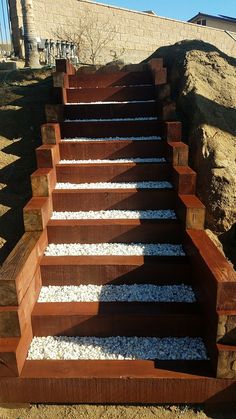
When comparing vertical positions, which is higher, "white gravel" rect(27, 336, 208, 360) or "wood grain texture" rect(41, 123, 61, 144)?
"wood grain texture" rect(41, 123, 61, 144)

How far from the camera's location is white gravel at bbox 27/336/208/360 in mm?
3084

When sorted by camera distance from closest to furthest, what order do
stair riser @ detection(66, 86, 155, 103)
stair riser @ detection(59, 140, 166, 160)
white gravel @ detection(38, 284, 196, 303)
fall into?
1. white gravel @ detection(38, 284, 196, 303)
2. stair riser @ detection(59, 140, 166, 160)
3. stair riser @ detection(66, 86, 155, 103)

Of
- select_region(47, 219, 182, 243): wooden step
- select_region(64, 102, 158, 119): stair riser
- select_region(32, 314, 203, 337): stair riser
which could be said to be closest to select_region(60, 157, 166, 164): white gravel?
select_region(64, 102, 158, 119): stair riser

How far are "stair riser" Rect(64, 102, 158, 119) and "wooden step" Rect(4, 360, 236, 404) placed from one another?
441cm

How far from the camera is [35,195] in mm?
4449

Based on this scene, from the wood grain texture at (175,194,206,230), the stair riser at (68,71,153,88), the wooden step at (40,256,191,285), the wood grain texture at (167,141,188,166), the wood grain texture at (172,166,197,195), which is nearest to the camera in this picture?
the wooden step at (40,256,191,285)

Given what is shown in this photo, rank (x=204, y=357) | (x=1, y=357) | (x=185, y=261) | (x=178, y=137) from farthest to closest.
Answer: (x=178, y=137), (x=185, y=261), (x=204, y=357), (x=1, y=357)

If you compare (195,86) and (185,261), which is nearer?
(185,261)

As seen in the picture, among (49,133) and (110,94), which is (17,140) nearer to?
(49,133)

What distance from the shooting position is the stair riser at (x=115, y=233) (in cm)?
416

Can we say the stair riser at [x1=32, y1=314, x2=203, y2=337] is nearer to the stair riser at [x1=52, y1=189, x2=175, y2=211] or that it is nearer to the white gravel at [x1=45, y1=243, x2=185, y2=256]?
the white gravel at [x1=45, y1=243, x2=185, y2=256]

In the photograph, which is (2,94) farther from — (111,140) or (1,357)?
(1,357)

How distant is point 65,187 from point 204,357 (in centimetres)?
287

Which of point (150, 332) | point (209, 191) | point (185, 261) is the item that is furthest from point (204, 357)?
point (209, 191)
